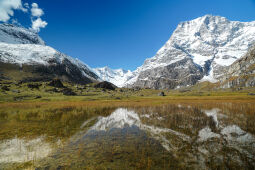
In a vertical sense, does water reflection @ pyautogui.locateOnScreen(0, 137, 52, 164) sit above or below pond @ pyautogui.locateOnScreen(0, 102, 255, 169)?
below

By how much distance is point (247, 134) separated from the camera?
20.2m

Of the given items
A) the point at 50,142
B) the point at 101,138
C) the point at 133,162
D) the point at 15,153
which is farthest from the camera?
the point at 101,138

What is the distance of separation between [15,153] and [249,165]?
23.1m

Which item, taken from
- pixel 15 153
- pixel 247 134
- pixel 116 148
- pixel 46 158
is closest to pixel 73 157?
pixel 46 158

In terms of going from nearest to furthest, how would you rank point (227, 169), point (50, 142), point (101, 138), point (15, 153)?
point (227, 169), point (15, 153), point (50, 142), point (101, 138)

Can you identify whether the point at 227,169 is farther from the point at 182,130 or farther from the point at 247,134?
the point at 247,134

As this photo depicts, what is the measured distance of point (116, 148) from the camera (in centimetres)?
1587

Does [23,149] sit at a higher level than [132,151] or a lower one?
lower

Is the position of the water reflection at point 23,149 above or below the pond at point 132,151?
below

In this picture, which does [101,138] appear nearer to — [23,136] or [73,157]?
[73,157]

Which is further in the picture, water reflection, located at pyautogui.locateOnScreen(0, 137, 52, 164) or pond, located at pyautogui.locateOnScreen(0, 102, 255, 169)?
water reflection, located at pyautogui.locateOnScreen(0, 137, 52, 164)

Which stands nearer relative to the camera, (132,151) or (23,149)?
(132,151)

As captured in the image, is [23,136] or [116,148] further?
[23,136]

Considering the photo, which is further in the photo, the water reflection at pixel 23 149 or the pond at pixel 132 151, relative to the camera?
the water reflection at pixel 23 149
